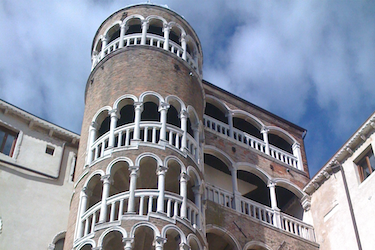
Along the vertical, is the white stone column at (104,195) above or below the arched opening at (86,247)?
above

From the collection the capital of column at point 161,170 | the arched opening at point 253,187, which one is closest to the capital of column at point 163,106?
the capital of column at point 161,170

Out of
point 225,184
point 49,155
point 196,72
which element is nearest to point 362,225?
point 225,184

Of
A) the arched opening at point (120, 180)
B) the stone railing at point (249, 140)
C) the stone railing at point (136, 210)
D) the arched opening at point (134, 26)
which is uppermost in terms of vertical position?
the arched opening at point (134, 26)

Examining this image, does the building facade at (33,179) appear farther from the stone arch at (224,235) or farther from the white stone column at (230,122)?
the white stone column at (230,122)

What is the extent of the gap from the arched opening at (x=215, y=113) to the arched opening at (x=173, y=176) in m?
6.71

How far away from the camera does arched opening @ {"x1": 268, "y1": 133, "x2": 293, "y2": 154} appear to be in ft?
90.6

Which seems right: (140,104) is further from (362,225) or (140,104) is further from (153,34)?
(362,225)

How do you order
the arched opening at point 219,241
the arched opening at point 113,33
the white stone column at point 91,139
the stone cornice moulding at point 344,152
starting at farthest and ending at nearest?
the arched opening at point 113,33
the stone cornice moulding at point 344,152
the arched opening at point 219,241
the white stone column at point 91,139

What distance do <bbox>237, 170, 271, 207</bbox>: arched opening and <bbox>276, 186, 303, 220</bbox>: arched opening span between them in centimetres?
62

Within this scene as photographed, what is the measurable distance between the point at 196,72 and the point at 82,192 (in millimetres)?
7000

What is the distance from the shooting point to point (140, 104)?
19.6 meters

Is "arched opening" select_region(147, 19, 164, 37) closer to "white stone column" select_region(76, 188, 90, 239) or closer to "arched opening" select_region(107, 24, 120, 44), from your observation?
"arched opening" select_region(107, 24, 120, 44)

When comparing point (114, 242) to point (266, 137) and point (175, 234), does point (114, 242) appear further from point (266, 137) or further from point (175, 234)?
point (266, 137)

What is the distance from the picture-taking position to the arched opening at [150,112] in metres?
21.5
